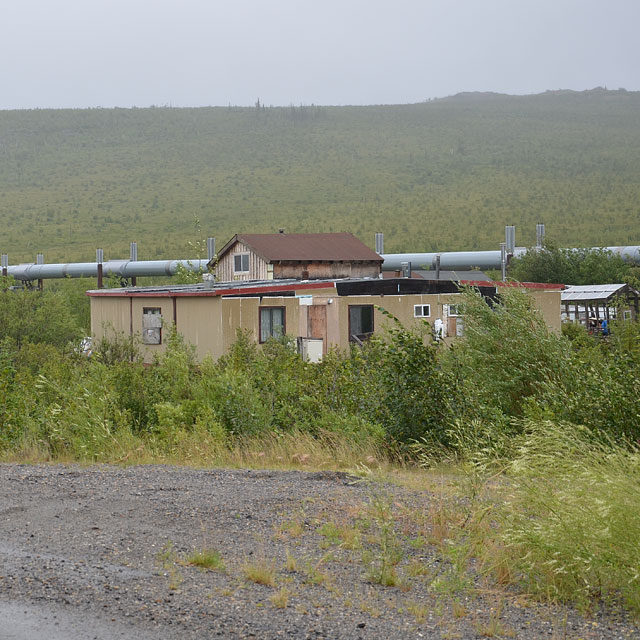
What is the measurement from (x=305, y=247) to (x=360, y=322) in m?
8.91

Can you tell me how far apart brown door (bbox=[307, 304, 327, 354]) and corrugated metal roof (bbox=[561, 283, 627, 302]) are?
10.5 meters

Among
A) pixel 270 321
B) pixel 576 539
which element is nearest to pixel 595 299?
pixel 270 321

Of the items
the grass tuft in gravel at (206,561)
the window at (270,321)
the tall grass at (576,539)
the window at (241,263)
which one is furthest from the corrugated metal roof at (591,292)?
the grass tuft in gravel at (206,561)

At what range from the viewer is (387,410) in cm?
1110

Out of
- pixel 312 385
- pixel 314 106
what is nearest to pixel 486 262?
pixel 312 385

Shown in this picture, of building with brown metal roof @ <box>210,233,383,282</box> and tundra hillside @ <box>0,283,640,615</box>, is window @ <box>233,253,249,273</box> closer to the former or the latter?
building with brown metal roof @ <box>210,233,383,282</box>

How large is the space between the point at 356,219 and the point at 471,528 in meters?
66.4

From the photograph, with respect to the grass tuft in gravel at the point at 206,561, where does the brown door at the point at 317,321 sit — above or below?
above

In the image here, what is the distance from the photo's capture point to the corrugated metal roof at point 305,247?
33781 millimetres

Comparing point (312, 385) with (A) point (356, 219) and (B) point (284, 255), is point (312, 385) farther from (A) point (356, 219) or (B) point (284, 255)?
(A) point (356, 219)

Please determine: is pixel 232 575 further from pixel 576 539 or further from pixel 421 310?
pixel 421 310

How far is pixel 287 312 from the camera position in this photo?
2603 centimetres

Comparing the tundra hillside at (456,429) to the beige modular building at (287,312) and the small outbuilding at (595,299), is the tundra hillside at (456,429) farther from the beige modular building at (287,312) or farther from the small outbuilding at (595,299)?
the small outbuilding at (595,299)

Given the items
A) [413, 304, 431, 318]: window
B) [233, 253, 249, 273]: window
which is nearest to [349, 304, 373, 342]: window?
[413, 304, 431, 318]: window
